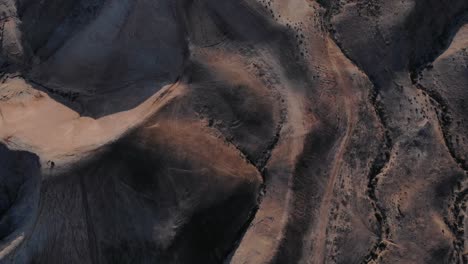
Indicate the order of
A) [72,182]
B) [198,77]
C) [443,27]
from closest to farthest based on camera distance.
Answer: [72,182]
[198,77]
[443,27]

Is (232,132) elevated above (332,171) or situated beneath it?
situated beneath

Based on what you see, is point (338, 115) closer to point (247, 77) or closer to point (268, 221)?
point (247, 77)

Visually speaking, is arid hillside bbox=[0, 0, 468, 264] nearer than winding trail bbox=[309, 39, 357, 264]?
Yes

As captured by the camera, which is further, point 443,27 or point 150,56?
point 443,27

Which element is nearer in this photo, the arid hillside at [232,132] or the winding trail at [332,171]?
the arid hillside at [232,132]

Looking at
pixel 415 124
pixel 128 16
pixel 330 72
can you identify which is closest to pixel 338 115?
pixel 330 72

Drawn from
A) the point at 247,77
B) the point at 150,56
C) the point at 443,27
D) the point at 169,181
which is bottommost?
the point at 169,181

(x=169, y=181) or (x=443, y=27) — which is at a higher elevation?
(x=443, y=27)

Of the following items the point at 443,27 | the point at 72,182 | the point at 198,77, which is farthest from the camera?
the point at 443,27
